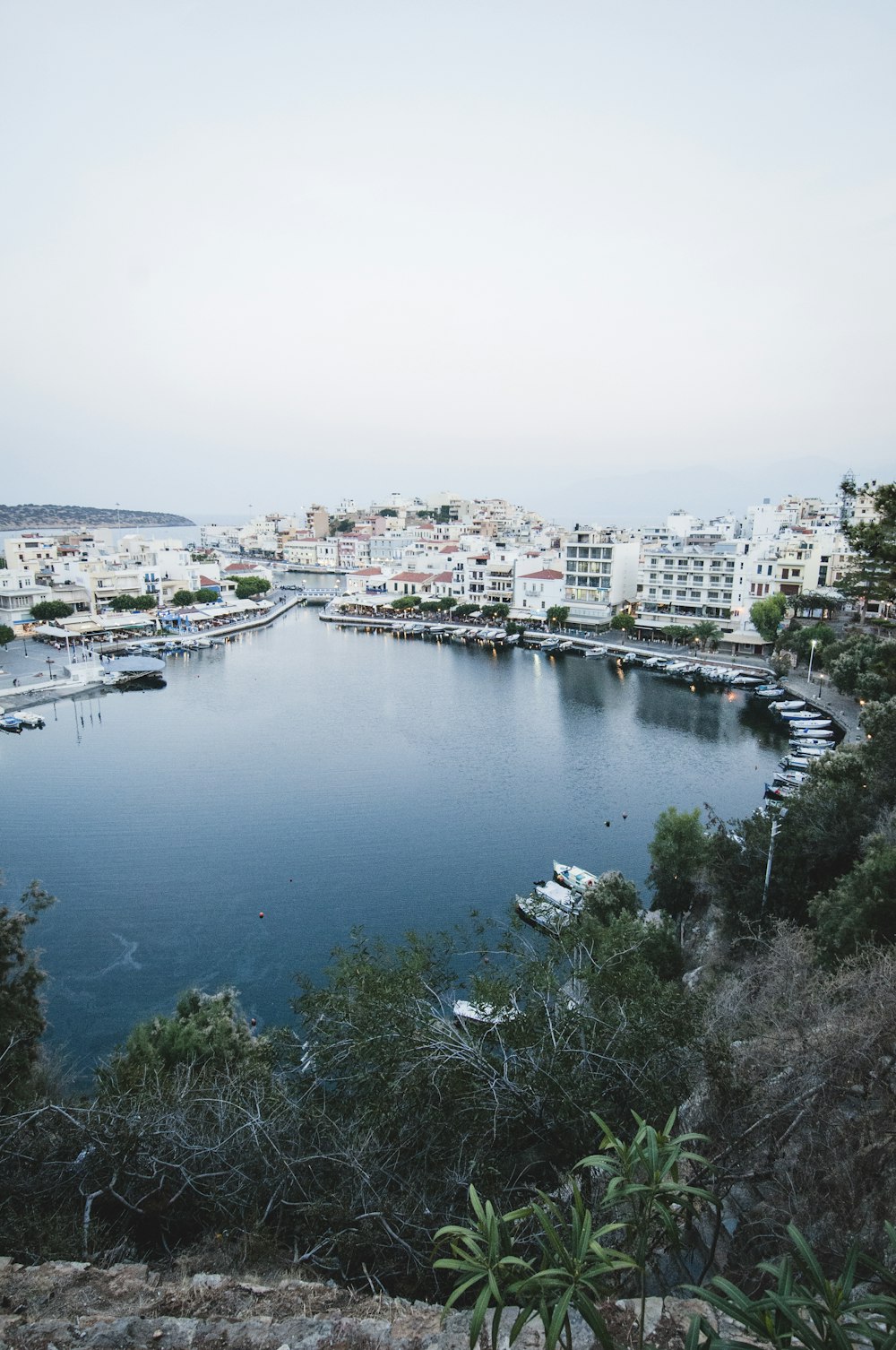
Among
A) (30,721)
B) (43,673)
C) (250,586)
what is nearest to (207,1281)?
(30,721)

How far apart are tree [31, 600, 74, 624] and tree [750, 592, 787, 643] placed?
35152mm

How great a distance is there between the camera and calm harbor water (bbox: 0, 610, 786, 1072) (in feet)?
37.2

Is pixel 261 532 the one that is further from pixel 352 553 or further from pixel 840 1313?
pixel 840 1313

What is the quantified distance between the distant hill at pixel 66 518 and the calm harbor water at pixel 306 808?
122m

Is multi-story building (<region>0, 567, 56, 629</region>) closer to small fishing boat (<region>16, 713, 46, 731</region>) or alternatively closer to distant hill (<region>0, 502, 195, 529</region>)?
small fishing boat (<region>16, 713, 46, 731</region>)

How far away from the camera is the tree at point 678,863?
11.4 metres

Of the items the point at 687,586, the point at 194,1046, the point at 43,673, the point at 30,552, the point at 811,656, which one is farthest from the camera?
the point at 30,552

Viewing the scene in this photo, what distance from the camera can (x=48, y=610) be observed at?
1502 inches

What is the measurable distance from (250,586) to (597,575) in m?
25.1

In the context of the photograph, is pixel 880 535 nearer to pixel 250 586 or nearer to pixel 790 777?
pixel 790 777

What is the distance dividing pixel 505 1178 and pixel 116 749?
20025mm

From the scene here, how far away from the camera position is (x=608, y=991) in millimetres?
5344

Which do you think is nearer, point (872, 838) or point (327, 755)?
point (872, 838)

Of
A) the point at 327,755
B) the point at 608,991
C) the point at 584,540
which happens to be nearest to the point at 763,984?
the point at 608,991
